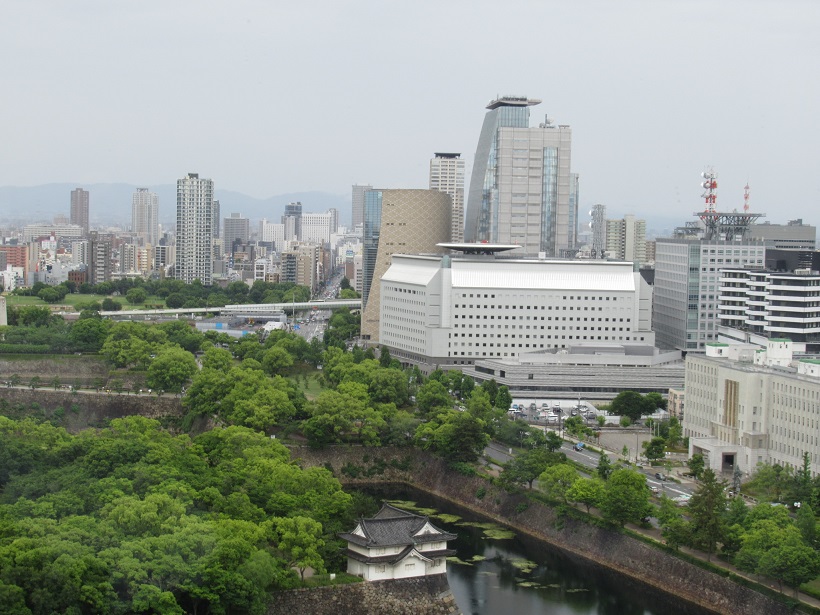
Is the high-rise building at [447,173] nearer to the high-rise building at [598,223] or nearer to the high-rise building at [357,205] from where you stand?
the high-rise building at [598,223]

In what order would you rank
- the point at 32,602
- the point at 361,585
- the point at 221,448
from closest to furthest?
1. the point at 32,602
2. the point at 361,585
3. the point at 221,448

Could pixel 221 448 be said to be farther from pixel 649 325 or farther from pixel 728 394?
pixel 649 325

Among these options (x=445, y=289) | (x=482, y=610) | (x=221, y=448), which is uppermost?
(x=445, y=289)

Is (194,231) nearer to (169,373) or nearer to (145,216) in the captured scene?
(145,216)

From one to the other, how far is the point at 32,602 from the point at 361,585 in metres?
4.66

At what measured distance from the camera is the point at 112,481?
18.6 meters

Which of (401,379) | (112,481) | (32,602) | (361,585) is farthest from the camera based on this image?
(401,379)

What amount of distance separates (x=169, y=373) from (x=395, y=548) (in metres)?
16.6

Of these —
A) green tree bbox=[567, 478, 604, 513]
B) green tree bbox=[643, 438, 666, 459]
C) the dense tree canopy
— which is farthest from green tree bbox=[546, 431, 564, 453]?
the dense tree canopy

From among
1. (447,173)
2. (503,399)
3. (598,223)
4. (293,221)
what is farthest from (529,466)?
(293,221)

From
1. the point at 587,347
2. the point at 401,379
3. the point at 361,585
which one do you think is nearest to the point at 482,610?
the point at 361,585

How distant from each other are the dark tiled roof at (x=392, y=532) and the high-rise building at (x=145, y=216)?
293ft

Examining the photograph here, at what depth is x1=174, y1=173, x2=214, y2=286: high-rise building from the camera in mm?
75500

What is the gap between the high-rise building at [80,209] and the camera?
8731cm
